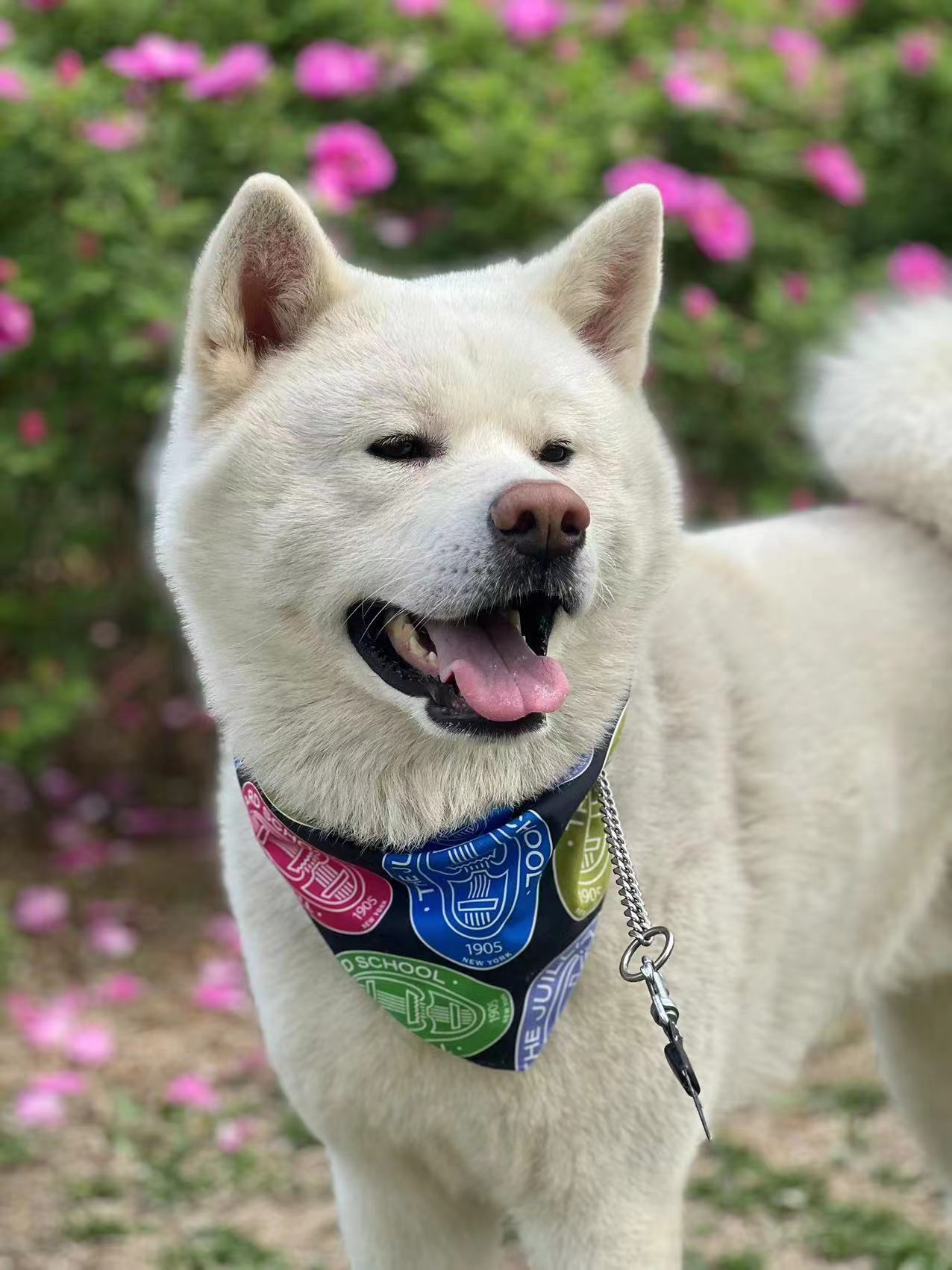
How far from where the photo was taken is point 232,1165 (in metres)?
3.58

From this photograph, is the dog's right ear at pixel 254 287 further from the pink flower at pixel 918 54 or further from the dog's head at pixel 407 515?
the pink flower at pixel 918 54

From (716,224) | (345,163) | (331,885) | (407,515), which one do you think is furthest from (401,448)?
(716,224)

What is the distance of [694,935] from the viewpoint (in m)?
2.32

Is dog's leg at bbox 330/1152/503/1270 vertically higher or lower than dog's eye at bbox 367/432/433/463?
lower

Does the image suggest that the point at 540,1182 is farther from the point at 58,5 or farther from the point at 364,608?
the point at 58,5

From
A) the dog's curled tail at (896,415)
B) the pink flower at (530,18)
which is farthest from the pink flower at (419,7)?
the dog's curled tail at (896,415)

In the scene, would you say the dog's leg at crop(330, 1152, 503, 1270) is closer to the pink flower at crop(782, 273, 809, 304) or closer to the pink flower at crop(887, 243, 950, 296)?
the pink flower at crop(782, 273, 809, 304)

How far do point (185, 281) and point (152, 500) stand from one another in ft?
2.26

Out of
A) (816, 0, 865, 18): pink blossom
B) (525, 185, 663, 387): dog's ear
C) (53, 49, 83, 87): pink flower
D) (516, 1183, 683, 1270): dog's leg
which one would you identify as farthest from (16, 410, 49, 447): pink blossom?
(816, 0, 865, 18): pink blossom

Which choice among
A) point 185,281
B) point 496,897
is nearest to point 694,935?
point 496,897

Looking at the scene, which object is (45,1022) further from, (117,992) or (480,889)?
(480,889)

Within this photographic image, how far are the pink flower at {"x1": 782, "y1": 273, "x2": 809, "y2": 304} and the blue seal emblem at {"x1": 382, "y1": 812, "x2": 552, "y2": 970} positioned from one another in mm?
2873

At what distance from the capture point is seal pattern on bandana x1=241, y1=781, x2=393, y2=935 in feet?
7.07

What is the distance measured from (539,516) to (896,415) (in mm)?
1262
